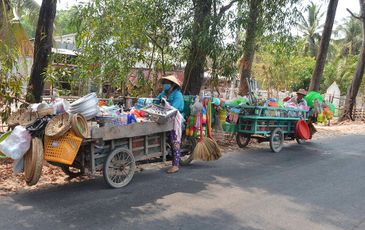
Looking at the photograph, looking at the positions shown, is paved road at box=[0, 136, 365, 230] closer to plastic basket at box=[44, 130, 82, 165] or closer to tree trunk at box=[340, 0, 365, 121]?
plastic basket at box=[44, 130, 82, 165]

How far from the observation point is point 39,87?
8.50 metres

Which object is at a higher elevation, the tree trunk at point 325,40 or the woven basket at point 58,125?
the tree trunk at point 325,40

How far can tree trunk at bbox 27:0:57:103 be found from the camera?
8.42m

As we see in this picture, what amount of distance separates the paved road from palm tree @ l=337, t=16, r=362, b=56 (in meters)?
42.4

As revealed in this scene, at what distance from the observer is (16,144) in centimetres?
545

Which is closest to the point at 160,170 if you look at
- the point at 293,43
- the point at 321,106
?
the point at 293,43

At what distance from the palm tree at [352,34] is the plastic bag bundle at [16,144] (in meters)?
45.8

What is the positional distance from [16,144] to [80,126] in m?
0.89

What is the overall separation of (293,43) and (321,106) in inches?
90.0

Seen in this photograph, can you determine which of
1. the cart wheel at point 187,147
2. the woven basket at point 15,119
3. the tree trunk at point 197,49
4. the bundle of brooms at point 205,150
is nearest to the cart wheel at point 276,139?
the tree trunk at point 197,49

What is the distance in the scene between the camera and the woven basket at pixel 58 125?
536cm

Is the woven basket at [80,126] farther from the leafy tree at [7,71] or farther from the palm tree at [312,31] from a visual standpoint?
the palm tree at [312,31]

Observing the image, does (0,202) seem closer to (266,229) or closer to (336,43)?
(266,229)

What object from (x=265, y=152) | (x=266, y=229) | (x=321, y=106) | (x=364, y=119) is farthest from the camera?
(x=364, y=119)
